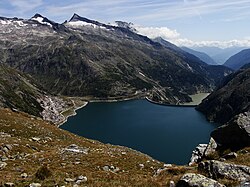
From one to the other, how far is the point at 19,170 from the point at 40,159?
692cm

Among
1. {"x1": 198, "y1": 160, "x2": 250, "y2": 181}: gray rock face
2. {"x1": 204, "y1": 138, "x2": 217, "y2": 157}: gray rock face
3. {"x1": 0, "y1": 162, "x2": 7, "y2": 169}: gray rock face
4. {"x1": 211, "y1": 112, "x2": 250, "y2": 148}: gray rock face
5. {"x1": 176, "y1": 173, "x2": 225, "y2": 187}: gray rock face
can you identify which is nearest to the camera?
{"x1": 176, "y1": 173, "x2": 225, "y2": 187}: gray rock face

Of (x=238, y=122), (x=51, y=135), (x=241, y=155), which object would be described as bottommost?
(x=51, y=135)

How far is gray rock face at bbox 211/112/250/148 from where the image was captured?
3432cm

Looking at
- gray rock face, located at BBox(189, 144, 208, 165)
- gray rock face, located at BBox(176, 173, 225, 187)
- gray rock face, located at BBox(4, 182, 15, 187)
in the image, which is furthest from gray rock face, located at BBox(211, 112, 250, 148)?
gray rock face, located at BBox(4, 182, 15, 187)

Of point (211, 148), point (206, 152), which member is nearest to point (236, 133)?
point (211, 148)

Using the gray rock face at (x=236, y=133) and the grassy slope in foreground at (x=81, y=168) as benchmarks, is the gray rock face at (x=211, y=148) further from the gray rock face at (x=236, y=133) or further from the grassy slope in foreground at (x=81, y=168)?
the grassy slope in foreground at (x=81, y=168)

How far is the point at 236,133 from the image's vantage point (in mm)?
35281

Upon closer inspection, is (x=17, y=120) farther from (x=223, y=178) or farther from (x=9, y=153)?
(x=223, y=178)

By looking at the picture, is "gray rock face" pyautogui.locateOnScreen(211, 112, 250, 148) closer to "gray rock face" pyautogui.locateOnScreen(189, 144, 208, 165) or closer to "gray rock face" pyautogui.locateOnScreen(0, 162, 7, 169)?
"gray rock face" pyautogui.locateOnScreen(189, 144, 208, 165)

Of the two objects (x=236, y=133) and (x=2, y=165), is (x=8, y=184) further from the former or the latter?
(x=236, y=133)

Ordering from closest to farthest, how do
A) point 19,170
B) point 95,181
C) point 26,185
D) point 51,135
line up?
point 26,185 → point 95,181 → point 19,170 → point 51,135

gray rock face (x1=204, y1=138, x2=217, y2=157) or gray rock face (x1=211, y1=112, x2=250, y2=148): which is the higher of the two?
gray rock face (x1=211, y1=112, x2=250, y2=148)

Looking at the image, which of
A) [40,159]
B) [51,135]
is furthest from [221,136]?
[51,135]

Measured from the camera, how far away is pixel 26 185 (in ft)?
77.8
